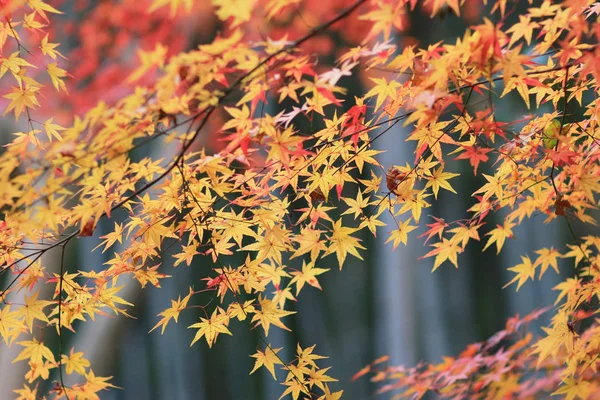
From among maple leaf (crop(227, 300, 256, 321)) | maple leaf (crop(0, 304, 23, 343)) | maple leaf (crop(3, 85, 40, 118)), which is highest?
maple leaf (crop(3, 85, 40, 118))

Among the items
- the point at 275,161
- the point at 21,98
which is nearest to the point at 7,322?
the point at 21,98

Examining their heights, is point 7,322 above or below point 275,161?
below

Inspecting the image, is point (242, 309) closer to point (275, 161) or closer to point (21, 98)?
point (275, 161)

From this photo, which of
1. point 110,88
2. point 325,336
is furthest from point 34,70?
point 325,336

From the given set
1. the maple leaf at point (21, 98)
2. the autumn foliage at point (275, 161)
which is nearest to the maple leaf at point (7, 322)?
the autumn foliage at point (275, 161)

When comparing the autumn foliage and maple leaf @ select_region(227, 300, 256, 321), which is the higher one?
the autumn foliage

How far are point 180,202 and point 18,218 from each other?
42 centimetres

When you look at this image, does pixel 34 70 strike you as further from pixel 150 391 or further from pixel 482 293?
pixel 482 293

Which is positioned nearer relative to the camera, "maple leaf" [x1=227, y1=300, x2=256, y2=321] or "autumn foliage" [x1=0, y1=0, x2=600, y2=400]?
"autumn foliage" [x1=0, y1=0, x2=600, y2=400]

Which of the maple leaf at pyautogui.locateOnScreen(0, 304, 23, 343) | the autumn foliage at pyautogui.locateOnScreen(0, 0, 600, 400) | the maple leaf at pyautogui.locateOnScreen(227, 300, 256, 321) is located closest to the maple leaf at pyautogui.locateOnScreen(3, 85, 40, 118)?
the autumn foliage at pyautogui.locateOnScreen(0, 0, 600, 400)

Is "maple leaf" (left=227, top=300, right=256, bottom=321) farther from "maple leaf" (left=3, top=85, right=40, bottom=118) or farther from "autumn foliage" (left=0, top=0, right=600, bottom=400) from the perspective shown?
"maple leaf" (left=3, top=85, right=40, bottom=118)

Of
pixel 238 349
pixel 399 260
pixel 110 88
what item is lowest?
pixel 238 349

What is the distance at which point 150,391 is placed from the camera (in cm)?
381

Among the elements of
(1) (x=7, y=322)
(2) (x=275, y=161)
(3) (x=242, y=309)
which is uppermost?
(2) (x=275, y=161)
